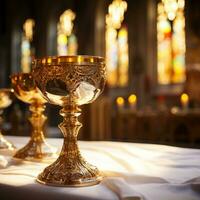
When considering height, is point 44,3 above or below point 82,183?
above

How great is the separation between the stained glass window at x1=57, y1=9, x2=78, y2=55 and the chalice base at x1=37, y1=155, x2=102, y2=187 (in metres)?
9.48

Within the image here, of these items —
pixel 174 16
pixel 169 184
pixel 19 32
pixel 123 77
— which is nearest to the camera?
pixel 169 184

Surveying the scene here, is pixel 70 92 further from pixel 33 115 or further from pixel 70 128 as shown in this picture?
pixel 33 115

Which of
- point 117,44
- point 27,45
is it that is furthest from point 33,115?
point 27,45

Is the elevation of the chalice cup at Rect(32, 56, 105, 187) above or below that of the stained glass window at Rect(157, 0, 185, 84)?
below

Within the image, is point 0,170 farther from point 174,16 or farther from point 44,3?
point 44,3

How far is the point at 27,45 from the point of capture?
11500 mm

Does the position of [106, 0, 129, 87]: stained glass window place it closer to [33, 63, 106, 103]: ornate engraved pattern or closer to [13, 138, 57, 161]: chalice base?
[13, 138, 57, 161]: chalice base

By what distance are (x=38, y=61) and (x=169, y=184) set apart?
0.39 m

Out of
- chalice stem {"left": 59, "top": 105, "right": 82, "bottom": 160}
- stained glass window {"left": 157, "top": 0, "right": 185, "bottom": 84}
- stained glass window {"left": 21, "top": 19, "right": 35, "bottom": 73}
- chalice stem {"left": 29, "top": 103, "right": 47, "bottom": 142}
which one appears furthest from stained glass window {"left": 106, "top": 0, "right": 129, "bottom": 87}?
chalice stem {"left": 59, "top": 105, "right": 82, "bottom": 160}

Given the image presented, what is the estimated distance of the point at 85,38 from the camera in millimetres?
9930

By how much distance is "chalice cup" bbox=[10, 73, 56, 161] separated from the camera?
1083mm

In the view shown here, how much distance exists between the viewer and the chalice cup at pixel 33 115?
108cm

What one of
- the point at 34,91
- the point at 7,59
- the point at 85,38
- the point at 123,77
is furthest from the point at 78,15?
the point at 34,91
